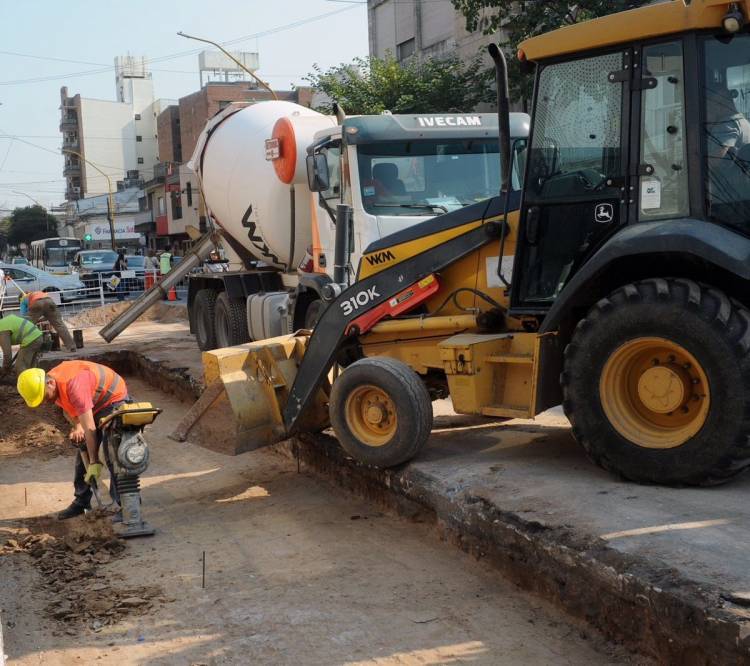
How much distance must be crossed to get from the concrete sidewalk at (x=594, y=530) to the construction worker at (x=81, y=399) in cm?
197

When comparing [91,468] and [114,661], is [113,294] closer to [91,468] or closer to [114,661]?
[91,468]

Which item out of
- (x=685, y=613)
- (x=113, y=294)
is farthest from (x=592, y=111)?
(x=113, y=294)

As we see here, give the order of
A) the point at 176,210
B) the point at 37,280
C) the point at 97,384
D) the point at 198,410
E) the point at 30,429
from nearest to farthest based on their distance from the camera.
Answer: the point at 97,384, the point at 198,410, the point at 30,429, the point at 37,280, the point at 176,210

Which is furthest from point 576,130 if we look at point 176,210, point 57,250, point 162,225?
point 162,225

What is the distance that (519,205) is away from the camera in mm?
6551

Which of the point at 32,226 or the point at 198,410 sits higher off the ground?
the point at 32,226

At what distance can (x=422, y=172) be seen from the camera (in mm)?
9320

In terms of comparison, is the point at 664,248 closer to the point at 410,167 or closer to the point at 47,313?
the point at 410,167

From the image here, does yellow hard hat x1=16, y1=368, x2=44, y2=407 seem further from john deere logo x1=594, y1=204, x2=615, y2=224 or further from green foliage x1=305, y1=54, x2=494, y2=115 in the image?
green foliage x1=305, y1=54, x2=494, y2=115

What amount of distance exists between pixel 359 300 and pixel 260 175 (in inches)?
219

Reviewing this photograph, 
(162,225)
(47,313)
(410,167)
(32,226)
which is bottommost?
(47,313)

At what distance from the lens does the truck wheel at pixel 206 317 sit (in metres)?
14.5

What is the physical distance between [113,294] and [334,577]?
860 inches

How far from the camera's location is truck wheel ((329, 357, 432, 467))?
6523 mm
